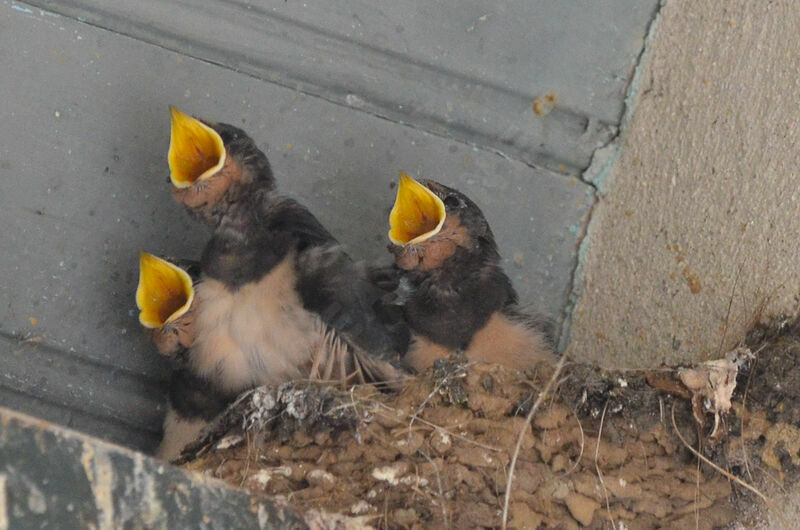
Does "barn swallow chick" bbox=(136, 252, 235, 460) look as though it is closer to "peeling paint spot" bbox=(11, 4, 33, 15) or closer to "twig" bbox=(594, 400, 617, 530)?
"peeling paint spot" bbox=(11, 4, 33, 15)

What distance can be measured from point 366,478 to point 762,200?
1.01m

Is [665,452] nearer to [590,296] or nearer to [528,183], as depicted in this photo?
[590,296]

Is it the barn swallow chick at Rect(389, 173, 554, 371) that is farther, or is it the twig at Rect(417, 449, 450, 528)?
the barn swallow chick at Rect(389, 173, 554, 371)

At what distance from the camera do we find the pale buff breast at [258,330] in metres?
1.93

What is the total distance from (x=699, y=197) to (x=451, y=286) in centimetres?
62

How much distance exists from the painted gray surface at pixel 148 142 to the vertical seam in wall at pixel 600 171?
4 centimetres

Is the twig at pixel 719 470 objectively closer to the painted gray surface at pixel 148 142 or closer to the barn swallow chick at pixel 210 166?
the painted gray surface at pixel 148 142

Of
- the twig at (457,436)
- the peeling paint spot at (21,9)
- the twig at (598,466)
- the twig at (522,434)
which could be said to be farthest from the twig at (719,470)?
the peeling paint spot at (21,9)

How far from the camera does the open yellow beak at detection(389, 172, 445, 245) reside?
1.98 meters

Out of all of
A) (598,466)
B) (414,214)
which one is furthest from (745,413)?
(414,214)

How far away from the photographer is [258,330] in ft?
6.34

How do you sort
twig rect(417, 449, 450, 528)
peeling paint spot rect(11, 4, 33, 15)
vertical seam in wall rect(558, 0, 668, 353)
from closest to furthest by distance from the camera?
twig rect(417, 449, 450, 528) → peeling paint spot rect(11, 4, 33, 15) → vertical seam in wall rect(558, 0, 668, 353)

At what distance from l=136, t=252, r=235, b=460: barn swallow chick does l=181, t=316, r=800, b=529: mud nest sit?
19 centimetres

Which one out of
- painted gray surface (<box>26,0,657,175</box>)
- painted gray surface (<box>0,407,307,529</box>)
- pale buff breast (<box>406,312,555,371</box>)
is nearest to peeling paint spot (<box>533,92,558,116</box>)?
painted gray surface (<box>26,0,657,175</box>)
